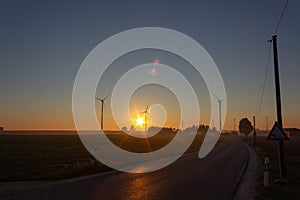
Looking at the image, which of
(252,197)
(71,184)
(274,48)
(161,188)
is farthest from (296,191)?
(71,184)

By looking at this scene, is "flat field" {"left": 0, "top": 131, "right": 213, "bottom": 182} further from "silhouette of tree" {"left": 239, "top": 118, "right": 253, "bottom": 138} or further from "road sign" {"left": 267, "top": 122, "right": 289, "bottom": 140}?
"silhouette of tree" {"left": 239, "top": 118, "right": 253, "bottom": 138}

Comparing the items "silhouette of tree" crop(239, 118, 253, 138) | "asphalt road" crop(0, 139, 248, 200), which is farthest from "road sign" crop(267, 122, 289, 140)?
"silhouette of tree" crop(239, 118, 253, 138)

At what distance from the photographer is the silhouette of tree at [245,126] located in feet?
555

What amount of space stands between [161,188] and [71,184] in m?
4.36

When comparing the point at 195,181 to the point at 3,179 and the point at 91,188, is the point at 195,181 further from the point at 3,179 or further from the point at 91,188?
the point at 3,179

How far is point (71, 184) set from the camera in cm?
1753

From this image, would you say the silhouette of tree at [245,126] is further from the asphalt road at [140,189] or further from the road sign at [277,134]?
the asphalt road at [140,189]

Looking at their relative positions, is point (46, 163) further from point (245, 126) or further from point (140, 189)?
point (245, 126)

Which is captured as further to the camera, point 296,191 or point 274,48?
point 274,48

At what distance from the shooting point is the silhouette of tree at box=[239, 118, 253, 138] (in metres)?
169

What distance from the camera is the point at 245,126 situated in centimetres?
17138

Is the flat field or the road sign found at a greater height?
the road sign

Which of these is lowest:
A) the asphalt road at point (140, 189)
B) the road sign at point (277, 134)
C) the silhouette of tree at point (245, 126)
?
the asphalt road at point (140, 189)

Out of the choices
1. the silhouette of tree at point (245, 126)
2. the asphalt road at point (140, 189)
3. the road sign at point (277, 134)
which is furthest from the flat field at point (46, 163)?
the silhouette of tree at point (245, 126)
